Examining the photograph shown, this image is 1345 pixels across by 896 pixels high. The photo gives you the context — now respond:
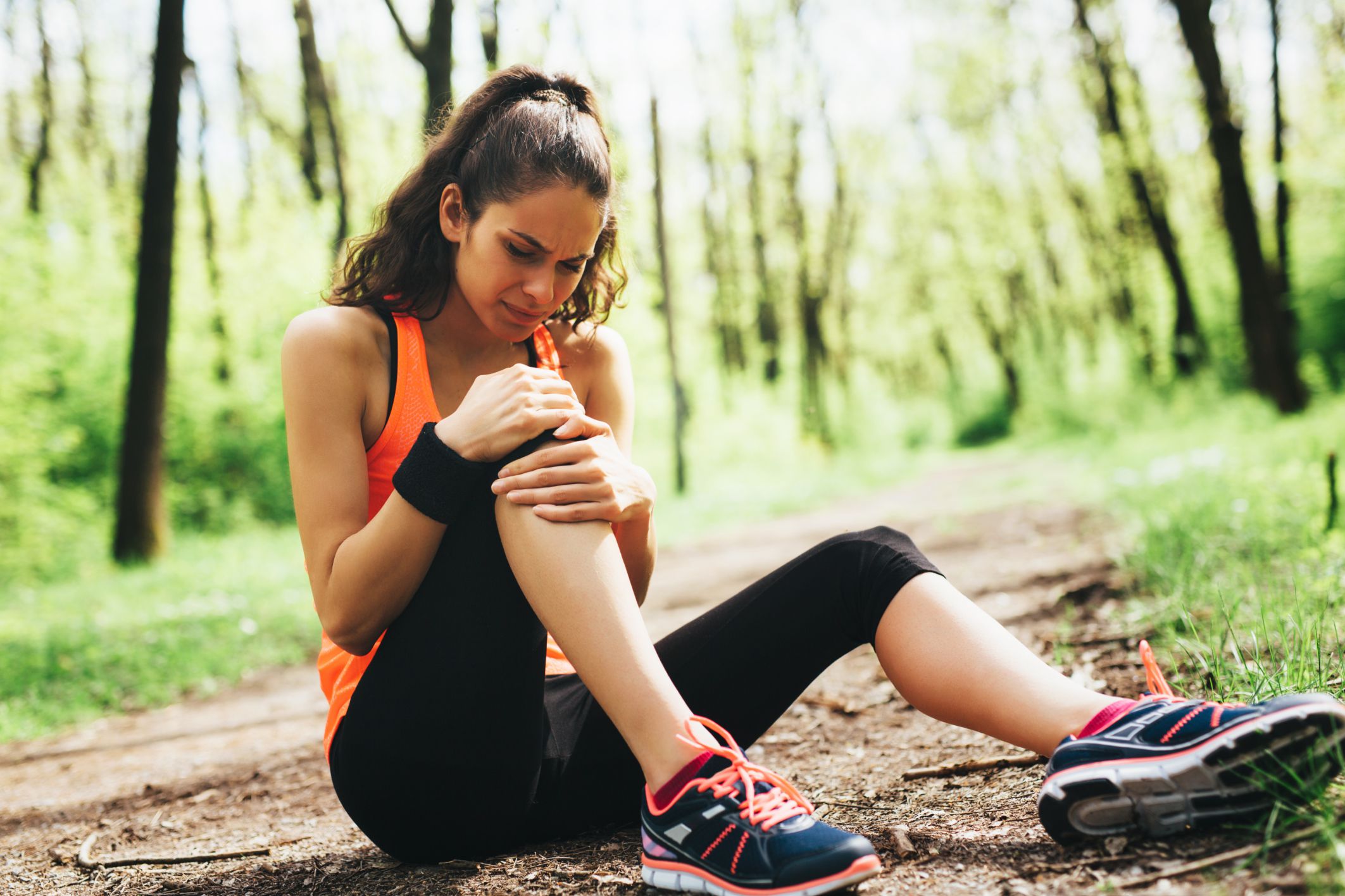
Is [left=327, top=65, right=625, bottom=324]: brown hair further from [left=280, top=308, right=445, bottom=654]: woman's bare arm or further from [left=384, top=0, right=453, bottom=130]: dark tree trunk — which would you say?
[left=384, top=0, right=453, bottom=130]: dark tree trunk

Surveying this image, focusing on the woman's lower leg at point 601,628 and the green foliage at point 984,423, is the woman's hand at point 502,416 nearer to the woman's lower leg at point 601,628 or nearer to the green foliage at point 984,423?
the woman's lower leg at point 601,628

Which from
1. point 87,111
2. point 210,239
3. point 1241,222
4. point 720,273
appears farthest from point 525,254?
point 720,273

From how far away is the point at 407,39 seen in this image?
8.02 metres

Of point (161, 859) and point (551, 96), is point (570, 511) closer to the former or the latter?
point (551, 96)

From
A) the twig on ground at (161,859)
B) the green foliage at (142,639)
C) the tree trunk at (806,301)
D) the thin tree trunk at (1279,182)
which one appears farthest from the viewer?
the tree trunk at (806,301)

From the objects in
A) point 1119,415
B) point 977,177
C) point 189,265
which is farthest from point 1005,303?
point 189,265

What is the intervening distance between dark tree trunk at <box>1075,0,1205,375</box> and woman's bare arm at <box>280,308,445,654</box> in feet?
50.1

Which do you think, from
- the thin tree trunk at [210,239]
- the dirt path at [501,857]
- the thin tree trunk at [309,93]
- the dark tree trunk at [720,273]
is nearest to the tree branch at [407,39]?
the thin tree trunk at [309,93]

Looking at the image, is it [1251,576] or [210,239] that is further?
[210,239]

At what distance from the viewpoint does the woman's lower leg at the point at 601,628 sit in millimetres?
1521

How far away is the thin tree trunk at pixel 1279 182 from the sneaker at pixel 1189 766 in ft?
40.5

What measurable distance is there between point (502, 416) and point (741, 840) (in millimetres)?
784

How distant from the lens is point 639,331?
17344 mm

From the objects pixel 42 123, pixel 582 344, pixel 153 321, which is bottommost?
pixel 582 344
